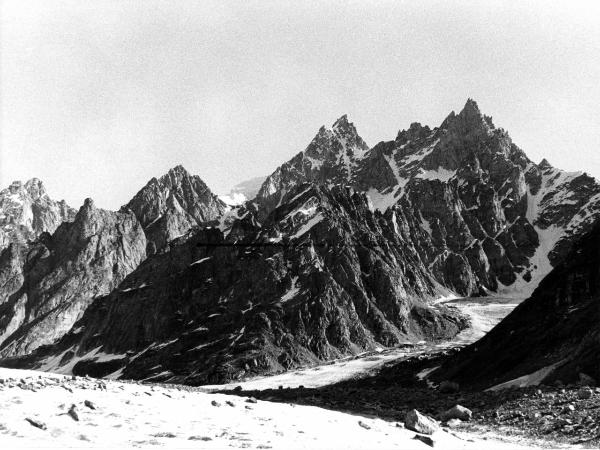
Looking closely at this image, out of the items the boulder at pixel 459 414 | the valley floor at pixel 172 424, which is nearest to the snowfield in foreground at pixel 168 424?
the valley floor at pixel 172 424

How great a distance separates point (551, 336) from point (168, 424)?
7051 centimetres

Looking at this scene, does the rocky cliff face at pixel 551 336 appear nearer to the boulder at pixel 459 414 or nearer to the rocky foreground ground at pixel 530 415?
the rocky foreground ground at pixel 530 415

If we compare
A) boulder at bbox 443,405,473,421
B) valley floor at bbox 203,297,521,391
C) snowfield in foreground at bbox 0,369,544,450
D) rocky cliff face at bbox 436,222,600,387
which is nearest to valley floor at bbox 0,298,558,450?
snowfield in foreground at bbox 0,369,544,450

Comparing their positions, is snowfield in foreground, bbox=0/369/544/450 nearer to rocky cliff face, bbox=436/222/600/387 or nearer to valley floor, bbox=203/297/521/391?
rocky cliff face, bbox=436/222/600/387

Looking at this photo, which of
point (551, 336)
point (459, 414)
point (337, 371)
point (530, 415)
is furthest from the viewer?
point (337, 371)

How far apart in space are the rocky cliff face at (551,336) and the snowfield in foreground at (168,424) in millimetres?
32672

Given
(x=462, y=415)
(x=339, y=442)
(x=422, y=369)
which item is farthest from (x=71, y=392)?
(x=422, y=369)

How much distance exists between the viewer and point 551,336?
8281 centimetres

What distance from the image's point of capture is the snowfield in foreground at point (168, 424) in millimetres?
20703

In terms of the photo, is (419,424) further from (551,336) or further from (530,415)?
(551,336)

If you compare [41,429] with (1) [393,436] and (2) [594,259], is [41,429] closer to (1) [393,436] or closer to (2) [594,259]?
(1) [393,436]

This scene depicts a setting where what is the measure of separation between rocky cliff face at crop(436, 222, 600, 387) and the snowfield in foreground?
32.7 metres

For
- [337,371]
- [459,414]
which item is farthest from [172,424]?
[337,371]

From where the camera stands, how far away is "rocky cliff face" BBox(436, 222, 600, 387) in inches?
2368
